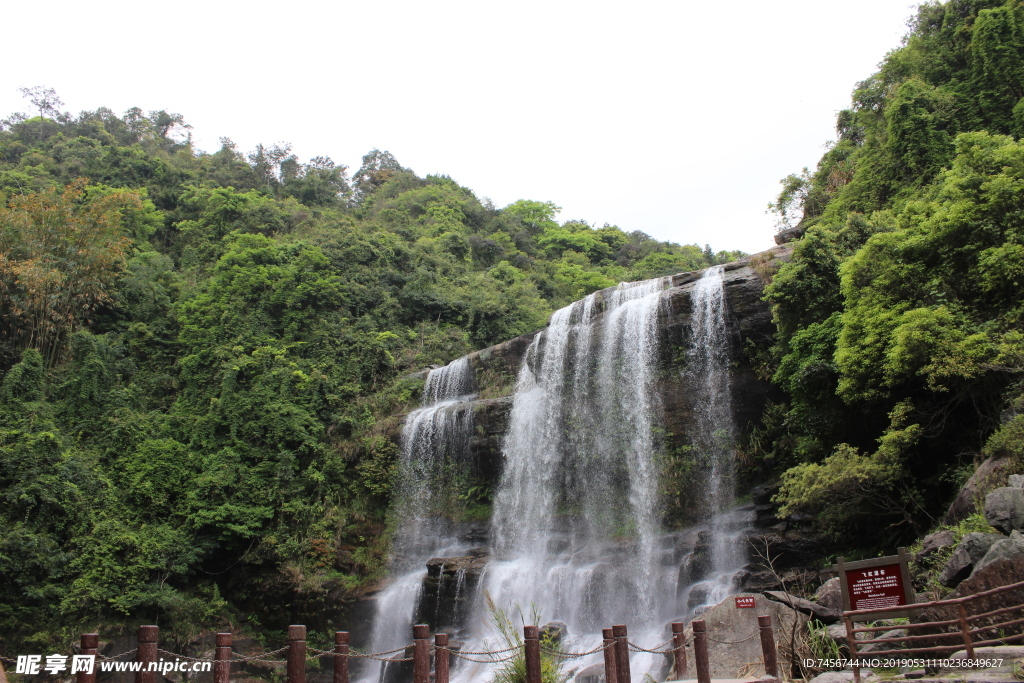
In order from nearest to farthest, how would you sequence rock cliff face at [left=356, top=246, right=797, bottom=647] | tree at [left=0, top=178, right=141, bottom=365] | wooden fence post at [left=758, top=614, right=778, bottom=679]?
1. wooden fence post at [left=758, top=614, right=778, bottom=679]
2. rock cliff face at [left=356, top=246, right=797, bottom=647]
3. tree at [left=0, top=178, right=141, bottom=365]

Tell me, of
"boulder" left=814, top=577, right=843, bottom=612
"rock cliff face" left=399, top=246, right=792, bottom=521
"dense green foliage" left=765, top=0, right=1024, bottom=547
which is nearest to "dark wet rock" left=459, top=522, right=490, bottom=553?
"rock cliff face" left=399, top=246, right=792, bottom=521

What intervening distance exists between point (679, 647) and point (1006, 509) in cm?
372

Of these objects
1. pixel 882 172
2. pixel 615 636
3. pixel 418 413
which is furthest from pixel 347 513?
pixel 882 172

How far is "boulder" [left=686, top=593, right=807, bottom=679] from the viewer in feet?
27.9

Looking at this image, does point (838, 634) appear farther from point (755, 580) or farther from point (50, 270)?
point (50, 270)

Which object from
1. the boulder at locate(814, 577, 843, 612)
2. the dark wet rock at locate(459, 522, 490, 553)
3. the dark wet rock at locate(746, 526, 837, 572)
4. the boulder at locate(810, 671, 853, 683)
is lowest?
the boulder at locate(810, 671, 853, 683)

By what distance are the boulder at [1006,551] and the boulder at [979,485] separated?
100 inches

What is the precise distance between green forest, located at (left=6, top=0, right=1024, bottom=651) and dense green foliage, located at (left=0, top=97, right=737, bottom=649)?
71mm

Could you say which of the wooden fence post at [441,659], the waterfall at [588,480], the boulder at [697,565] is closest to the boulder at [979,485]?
the boulder at [697,565]

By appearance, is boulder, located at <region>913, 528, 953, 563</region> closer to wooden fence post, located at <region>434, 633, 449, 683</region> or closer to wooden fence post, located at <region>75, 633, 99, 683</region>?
wooden fence post, located at <region>434, 633, 449, 683</region>

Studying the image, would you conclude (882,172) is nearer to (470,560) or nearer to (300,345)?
(470,560)

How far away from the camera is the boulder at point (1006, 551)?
6371 mm

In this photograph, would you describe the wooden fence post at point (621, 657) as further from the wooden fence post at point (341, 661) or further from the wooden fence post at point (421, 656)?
the wooden fence post at point (341, 661)

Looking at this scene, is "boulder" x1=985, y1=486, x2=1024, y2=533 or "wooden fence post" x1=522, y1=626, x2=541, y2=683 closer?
"wooden fence post" x1=522, y1=626, x2=541, y2=683
